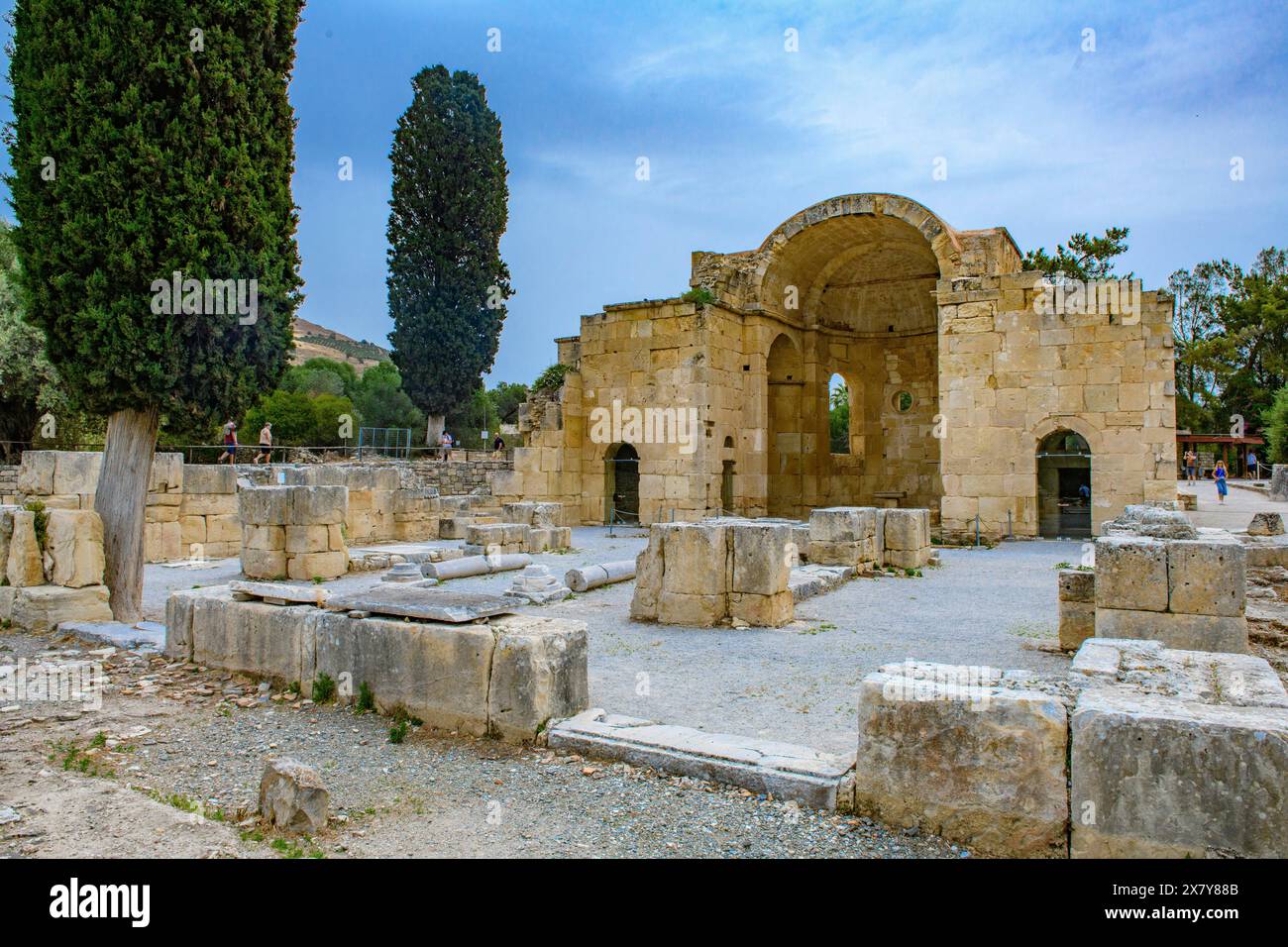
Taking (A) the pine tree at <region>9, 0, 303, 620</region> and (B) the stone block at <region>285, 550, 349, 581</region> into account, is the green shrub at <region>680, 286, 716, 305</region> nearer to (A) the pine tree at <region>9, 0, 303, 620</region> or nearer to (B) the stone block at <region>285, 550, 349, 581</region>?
(B) the stone block at <region>285, 550, 349, 581</region>

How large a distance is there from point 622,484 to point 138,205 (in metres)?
15.2

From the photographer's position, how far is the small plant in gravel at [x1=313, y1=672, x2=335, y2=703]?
5609 mm

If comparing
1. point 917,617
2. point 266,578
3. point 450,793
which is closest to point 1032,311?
point 917,617

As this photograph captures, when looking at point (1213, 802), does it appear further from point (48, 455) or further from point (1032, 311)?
point (1032, 311)

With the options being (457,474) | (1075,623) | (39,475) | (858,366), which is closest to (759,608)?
(1075,623)

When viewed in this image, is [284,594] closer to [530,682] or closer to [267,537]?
[530,682]

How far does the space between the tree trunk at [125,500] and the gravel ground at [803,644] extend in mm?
619

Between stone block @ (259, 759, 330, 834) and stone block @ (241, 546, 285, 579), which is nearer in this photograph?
stone block @ (259, 759, 330, 834)

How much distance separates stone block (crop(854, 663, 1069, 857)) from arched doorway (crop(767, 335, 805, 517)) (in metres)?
19.4

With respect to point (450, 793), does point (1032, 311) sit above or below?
above

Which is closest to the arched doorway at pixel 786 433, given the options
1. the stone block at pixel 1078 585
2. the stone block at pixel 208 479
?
the stone block at pixel 208 479

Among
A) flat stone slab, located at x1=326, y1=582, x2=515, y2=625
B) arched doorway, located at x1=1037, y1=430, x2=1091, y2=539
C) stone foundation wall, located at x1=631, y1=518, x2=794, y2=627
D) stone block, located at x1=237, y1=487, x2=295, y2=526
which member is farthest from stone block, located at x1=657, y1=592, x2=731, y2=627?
arched doorway, located at x1=1037, y1=430, x2=1091, y2=539

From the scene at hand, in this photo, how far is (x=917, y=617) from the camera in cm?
911
